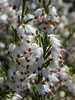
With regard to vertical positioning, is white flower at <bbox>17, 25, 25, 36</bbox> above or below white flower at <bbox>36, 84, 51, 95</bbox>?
above

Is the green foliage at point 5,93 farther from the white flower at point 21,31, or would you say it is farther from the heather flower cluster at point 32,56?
the white flower at point 21,31

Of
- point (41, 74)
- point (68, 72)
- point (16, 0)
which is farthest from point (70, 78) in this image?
point (16, 0)

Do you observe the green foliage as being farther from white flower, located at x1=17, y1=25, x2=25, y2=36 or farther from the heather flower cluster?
white flower, located at x1=17, y1=25, x2=25, y2=36

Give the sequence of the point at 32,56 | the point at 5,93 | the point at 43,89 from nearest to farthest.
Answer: the point at 32,56 < the point at 43,89 < the point at 5,93

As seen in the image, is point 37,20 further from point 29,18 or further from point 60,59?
point 60,59

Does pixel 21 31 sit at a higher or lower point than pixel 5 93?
higher

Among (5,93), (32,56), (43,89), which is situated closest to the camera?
(32,56)

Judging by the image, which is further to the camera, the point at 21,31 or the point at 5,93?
the point at 5,93

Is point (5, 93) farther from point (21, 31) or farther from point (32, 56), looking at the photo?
point (21, 31)

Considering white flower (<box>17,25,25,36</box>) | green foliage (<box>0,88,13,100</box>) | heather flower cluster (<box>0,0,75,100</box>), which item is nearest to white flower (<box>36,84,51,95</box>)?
heather flower cluster (<box>0,0,75,100</box>)

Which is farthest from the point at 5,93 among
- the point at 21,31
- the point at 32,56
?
the point at 21,31

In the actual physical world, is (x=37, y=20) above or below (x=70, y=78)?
above
